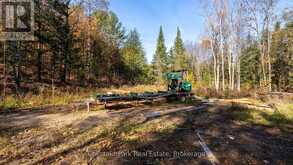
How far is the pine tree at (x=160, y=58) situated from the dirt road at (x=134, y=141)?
167ft

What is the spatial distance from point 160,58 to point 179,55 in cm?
518

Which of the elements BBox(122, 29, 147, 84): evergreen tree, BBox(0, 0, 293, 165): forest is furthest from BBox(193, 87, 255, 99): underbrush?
BBox(122, 29, 147, 84): evergreen tree

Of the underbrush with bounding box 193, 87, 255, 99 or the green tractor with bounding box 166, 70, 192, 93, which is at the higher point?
the green tractor with bounding box 166, 70, 192, 93

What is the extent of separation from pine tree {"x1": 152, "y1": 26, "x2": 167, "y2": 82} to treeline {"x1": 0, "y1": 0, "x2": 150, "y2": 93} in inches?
414

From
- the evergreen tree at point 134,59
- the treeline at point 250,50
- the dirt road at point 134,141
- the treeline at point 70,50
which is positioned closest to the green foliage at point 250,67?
the treeline at point 250,50

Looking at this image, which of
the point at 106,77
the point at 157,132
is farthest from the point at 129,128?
the point at 106,77

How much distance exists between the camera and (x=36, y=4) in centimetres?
1777

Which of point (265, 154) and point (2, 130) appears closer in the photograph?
point (265, 154)

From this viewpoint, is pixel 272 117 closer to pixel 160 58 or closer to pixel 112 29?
pixel 112 29

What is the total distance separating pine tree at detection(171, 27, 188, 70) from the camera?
2338 inches

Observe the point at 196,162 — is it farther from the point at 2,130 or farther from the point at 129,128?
the point at 2,130

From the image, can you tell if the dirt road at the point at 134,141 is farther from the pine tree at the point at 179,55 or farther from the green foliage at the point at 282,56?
the pine tree at the point at 179,55

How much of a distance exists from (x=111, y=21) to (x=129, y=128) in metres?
37.9

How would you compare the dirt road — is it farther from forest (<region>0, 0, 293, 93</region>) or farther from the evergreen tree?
the evergreen tree
